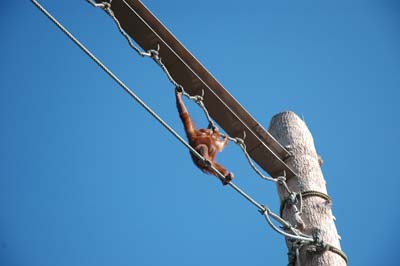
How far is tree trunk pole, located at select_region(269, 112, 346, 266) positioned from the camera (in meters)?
4.50

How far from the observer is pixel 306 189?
4.97 meters

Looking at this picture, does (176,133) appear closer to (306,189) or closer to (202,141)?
(306,189)

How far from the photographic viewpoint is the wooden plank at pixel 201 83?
5070 millimetres

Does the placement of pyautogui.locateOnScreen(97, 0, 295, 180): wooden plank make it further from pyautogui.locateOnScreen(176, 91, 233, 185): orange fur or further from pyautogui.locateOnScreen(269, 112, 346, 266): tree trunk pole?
pyautogui.locateOnScreen(176, 91, 233, 185): orange fur

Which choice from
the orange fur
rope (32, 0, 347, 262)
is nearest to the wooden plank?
rope (32, 0, 347, 262)

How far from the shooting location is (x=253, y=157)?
5625mm

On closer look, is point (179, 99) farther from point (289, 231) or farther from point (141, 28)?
point (289, 231)

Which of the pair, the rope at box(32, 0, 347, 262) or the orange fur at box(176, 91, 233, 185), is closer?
the rope at box(32, 0, 347, 262)

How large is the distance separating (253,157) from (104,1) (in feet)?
6.67

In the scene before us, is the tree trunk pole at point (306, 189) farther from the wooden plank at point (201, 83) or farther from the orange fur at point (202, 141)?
the orange fur at point (202, 141)

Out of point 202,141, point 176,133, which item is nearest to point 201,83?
point 176,133

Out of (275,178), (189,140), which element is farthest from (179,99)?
(275,178)

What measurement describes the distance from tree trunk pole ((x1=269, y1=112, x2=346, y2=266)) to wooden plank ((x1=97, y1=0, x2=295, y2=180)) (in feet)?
0.42

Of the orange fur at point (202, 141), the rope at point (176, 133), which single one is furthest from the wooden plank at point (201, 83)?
the orange fur at point (202, 141)
